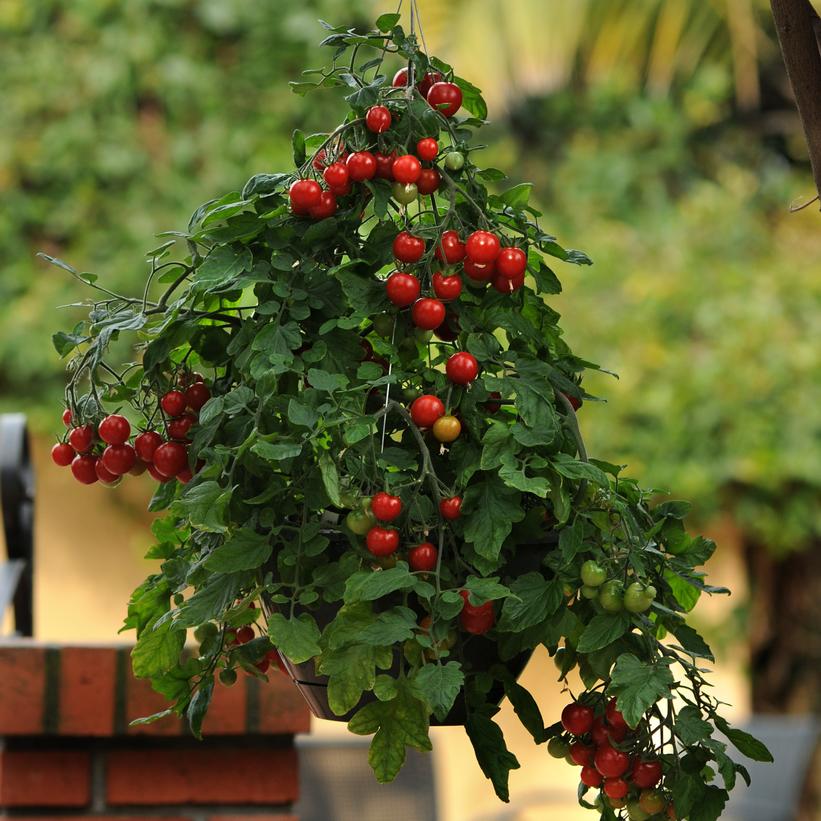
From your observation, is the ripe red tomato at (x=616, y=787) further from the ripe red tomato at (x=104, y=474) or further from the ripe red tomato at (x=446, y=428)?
the ripe red tomato at (x=104, y=474)

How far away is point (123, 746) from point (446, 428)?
27.7 inches

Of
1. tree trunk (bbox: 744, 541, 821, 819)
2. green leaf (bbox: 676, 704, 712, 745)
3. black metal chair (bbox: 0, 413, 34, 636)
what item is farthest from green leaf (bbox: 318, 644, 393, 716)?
tree trunk (bbox: 744, 541, 821, 819)

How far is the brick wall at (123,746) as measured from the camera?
4.36 ft

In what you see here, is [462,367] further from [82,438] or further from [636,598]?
[82,438]

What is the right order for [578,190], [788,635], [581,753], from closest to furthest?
[581,753] → [578,190] → [788,635]

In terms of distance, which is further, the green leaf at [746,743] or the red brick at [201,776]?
the red brick at [201,776]

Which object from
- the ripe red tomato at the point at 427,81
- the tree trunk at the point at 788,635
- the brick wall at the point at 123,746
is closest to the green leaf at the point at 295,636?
the ripe red tomato at the point at 427,81

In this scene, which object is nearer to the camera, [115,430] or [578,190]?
[115,430]

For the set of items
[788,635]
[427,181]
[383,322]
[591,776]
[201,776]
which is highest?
[427,181]

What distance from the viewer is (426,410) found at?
88 centimetres

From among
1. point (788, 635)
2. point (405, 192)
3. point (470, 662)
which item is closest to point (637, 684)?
point (470, 662)

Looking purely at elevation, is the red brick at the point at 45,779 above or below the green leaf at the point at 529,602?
below

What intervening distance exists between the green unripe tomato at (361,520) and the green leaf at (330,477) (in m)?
0.02

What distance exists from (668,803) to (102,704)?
689mm
